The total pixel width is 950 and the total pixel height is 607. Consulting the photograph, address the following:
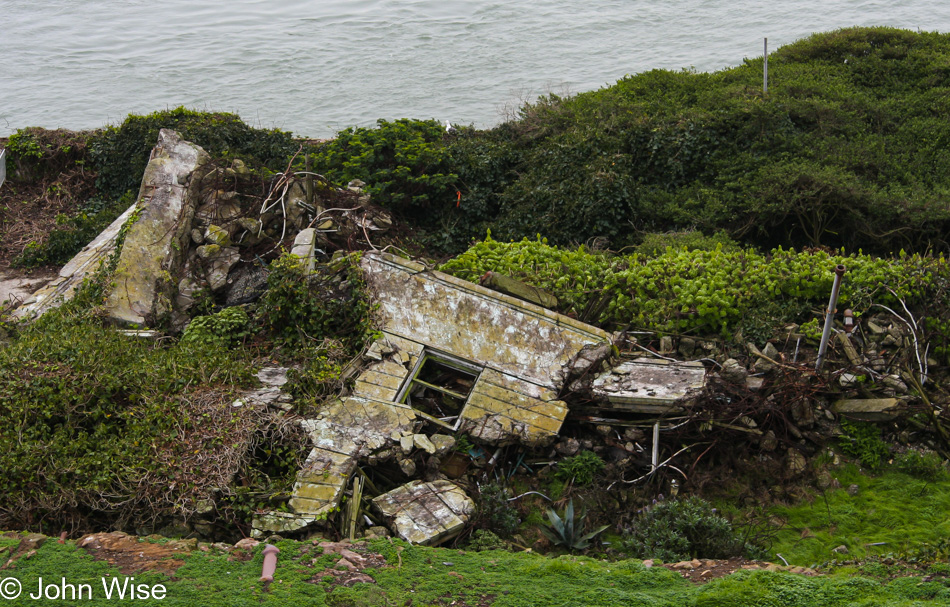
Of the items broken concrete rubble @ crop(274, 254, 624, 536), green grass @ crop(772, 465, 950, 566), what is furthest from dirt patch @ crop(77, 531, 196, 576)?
green grass @ crop(772, 465, 950, 566)

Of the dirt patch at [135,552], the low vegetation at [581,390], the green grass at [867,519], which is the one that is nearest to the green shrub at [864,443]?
the low vegetation at [581,390]

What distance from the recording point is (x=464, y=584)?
4934mm

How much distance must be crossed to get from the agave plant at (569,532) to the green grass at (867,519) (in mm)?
1401

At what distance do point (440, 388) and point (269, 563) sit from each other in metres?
2.44

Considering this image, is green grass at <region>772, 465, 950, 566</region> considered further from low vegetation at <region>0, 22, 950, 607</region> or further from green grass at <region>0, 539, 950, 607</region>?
green grass at <region>0, 539, 950, 607</region>

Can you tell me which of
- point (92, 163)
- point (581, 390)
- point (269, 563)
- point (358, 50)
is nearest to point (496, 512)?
point (581, 390)

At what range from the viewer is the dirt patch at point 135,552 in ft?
16.1

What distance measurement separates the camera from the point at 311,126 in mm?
16656

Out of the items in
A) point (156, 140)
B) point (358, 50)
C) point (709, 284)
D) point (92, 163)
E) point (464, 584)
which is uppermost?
point (358, 50)

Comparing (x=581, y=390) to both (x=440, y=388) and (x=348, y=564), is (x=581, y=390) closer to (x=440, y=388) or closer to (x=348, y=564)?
(x=440, y=388)

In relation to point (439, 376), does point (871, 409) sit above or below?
below

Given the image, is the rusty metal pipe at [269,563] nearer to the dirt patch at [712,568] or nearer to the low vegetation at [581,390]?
the low vegetation at [581,390]

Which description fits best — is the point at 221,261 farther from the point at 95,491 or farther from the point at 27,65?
the point at 27,65

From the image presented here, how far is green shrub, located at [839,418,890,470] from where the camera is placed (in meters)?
6.61
